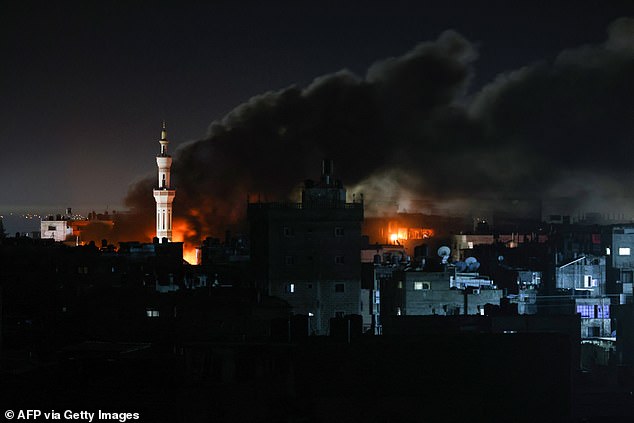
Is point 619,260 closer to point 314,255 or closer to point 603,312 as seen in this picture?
point 603,312

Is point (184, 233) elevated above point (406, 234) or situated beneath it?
situated beneath

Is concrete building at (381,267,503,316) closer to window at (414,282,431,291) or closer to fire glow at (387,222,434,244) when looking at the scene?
window at (414,282,431,291)

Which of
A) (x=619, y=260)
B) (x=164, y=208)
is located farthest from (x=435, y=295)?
(x=164, y=208)

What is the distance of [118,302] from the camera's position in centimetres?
3662

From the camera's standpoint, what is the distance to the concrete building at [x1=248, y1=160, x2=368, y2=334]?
41.1 meters

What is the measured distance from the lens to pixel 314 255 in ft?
136

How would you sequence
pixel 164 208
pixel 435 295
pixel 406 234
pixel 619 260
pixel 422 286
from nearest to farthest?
pixel 435 295, pixel 422 286, pixel 619 260, pixel 164 208, pixel 406 234

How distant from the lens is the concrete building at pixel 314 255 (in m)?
41.1

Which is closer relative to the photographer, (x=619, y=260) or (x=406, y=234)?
(x=619, y=260)

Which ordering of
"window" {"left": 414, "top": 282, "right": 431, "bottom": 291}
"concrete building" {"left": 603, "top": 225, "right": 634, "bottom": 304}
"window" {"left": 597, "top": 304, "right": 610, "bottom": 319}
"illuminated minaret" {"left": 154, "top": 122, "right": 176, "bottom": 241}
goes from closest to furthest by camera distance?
"window" {"left": 414, "top": 282, "right": 431, "bottom": 291}
"window" {"left": 597, "top": 304, "right": 610, "bottom": 319}
"concrete building" {"left": 603, "top": 225, "right": 634, "bottom": 304}
"illuminated minaret" {"left": 154, "top": 122, "right": 176, "bottom": 241}

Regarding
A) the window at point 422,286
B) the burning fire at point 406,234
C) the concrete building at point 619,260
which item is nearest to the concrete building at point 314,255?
the window at point 422,286

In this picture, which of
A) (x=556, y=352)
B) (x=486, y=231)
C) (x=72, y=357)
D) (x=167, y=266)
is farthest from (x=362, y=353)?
(x=486, y=231)

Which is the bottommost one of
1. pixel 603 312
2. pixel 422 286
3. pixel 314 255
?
pixel 603 312

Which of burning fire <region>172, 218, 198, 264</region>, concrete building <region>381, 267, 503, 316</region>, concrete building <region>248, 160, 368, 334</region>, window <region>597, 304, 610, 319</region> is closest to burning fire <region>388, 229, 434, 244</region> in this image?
burning fire <region>172, 218, 198, 264</region>
